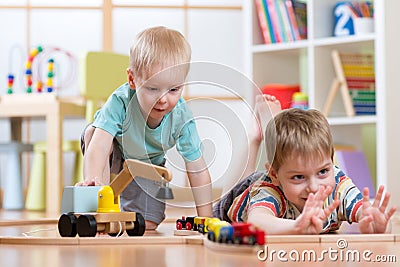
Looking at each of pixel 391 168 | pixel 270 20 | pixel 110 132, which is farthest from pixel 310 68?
pixel 110 132

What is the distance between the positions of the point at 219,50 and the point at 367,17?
1105mm

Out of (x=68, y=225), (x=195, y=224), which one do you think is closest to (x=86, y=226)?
(x=68, y=225)

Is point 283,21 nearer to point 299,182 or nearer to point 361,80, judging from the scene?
point 361,80

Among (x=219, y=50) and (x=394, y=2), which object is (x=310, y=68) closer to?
(x=394, y=2)

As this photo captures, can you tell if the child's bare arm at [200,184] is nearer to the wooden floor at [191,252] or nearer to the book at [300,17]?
the wooden floor at [191,252]

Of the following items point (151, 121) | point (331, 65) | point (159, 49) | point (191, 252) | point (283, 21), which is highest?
point (283, 21)

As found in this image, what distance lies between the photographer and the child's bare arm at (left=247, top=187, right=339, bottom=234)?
1.15 meters

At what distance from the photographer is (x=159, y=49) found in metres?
1.45

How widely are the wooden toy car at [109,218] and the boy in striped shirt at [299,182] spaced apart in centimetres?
19

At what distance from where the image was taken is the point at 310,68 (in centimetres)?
Answer: 303

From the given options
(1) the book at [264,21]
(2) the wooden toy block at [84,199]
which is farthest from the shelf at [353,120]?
(2) the wooden toy block at [84,199]

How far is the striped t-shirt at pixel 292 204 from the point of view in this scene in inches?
53.3

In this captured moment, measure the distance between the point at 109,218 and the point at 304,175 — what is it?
1.11 feet

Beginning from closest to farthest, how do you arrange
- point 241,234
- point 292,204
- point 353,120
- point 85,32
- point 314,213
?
point 241,234 → point 314,213 → point 292,204 → point 353,120 → point 85,32
